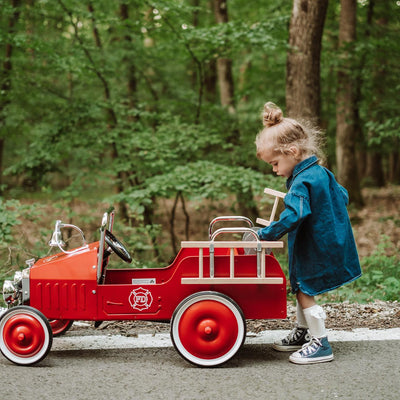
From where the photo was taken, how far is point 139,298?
305 cm

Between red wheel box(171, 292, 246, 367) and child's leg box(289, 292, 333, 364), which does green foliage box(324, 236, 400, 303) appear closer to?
child's leg box(289, 292, 333, 364)

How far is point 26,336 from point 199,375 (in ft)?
3.57

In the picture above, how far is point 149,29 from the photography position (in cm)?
880

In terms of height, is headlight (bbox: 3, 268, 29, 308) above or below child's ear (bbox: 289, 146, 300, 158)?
below

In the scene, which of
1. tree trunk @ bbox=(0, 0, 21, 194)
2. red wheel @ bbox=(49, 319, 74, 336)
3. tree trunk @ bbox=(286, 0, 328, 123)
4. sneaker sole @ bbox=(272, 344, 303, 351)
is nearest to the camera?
sneaker sole @ bbox=(272, 344, 303, 351)

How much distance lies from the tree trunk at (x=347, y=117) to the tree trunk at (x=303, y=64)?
558cm

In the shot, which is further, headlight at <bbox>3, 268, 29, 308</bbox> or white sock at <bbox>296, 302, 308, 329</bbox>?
white sock at <bbox>296, 302, 308, 329</bbox>

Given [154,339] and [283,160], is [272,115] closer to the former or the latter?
[283,160]

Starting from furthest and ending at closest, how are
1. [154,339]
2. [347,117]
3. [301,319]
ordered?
[347,117]
[154,339]
[301,319]

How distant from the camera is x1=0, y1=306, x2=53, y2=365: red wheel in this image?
2.99 meters

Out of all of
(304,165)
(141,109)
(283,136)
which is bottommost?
(304,165)

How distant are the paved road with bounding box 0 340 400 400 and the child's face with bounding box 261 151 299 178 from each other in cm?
121

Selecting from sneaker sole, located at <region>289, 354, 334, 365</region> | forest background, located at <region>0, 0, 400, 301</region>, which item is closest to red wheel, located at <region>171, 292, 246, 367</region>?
sneaker sole, located at <region>289, 354, 334, 365</region>

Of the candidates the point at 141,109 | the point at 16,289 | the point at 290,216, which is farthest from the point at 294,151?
the point at 141,109
